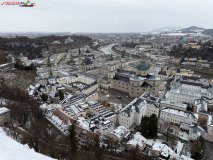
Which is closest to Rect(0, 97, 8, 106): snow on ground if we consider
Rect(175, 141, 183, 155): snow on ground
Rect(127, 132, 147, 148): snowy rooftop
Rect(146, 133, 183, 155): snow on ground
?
Rect(127, 132, 147, 148): snowy rooftop

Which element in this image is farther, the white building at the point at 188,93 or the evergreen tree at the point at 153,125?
the white building at the point at 188,93

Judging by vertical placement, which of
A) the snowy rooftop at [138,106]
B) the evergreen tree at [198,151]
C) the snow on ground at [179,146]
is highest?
the snowy rooftop at [138,106]

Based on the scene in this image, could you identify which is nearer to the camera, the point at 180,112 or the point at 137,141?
the point at 137,141

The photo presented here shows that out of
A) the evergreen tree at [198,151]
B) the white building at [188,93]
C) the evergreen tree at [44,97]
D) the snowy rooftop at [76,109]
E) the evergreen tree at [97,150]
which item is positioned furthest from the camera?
the white building at [188,93]

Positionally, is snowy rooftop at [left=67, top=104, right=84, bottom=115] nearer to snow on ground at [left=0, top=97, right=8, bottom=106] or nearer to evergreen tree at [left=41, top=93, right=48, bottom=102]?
evergreen tree at [left=41, top=93, right=48, bottom=102]

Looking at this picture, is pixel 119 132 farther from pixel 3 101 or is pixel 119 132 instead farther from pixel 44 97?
pixel 3 101

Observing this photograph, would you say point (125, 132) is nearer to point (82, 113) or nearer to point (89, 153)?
point (89, 153)

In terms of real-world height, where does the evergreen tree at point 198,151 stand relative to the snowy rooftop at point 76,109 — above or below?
below

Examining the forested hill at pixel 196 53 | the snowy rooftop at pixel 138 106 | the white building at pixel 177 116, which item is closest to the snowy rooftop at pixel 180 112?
the white building at pixel 177 116

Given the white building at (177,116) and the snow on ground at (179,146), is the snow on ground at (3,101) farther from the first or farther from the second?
the snow on ground at (179,146)

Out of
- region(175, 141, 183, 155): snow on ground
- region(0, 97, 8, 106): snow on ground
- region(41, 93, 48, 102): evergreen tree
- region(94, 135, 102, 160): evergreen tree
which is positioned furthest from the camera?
region(41, 93, 48, 102): evergreen tree

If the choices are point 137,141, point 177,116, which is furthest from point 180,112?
point 137,141
